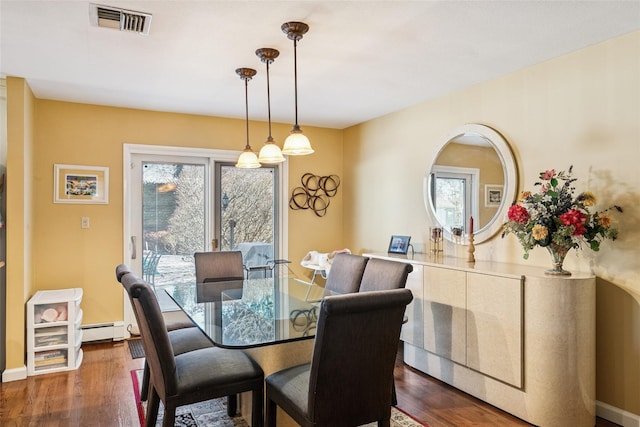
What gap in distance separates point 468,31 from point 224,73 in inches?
69.1

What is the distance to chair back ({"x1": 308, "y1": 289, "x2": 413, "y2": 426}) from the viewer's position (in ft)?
5.62

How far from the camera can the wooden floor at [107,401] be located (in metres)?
2.68

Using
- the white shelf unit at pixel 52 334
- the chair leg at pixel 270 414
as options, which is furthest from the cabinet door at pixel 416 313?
the white shelf unit at pixel 52 334

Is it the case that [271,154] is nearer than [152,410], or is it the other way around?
[152,410]

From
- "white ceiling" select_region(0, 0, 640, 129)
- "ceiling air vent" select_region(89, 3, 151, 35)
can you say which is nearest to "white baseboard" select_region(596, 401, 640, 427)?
"white ceiling" select_region(0, 0, 640, 129)

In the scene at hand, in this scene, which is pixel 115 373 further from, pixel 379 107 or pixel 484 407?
pixel 379 107

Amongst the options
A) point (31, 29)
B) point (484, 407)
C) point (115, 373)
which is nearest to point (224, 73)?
point (31, 29)

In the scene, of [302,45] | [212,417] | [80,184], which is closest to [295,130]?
[302,45]

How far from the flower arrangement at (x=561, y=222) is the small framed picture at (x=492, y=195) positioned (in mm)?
501

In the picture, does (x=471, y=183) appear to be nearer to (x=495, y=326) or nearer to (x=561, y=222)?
(x=561, y=222)

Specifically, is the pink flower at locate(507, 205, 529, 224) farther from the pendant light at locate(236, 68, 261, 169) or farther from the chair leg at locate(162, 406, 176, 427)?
the chair leg at locate(162, 406, 176, 427)

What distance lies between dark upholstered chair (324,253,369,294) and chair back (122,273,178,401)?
4.97ft

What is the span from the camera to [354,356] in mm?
1817

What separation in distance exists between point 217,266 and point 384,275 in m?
1.58
